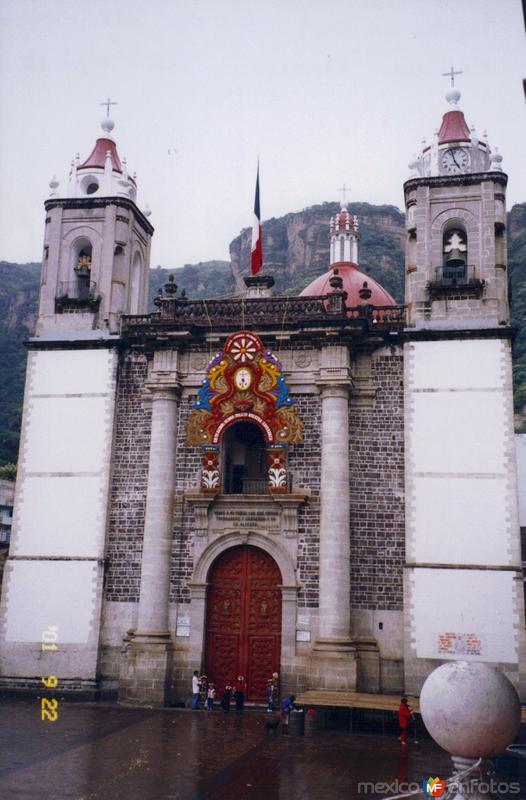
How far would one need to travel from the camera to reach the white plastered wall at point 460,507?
20.8m

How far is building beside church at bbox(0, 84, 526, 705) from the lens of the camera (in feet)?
70.2

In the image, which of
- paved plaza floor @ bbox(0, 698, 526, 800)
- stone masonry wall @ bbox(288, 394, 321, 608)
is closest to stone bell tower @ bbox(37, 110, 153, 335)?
stone masonry wall @ bbox(288, 394, 321, 608)

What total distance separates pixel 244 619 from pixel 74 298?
1120 centimetres

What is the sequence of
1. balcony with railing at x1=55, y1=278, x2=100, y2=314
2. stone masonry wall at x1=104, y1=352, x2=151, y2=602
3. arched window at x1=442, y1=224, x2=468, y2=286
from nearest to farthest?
stone masonry wall at x1=104, y1=352, x2=151, y2=602, arched window at x1=442, y1=224, x2=468, y2=286, balcony with railing at x1=55, y1=278, x2=100, y2=314

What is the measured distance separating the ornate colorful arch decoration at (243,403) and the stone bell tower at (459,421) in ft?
11.5

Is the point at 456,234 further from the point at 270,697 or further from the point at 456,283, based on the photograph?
the point at 270,697

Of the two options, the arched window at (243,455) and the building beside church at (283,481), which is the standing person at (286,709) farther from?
the arched window at (243,455)

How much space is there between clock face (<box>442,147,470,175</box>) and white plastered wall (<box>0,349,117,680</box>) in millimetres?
11663

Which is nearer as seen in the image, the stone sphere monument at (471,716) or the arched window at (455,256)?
the stone sphere monument at (471,716)

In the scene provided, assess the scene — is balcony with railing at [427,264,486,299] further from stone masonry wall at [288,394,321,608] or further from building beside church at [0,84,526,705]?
stone masonry wall at [288,394,321,608]

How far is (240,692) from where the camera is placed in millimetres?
21125

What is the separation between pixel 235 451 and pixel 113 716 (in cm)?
860

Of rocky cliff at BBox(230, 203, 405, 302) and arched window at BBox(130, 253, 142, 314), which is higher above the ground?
rocky cliff at BBox(230, 203, 405, 302)
